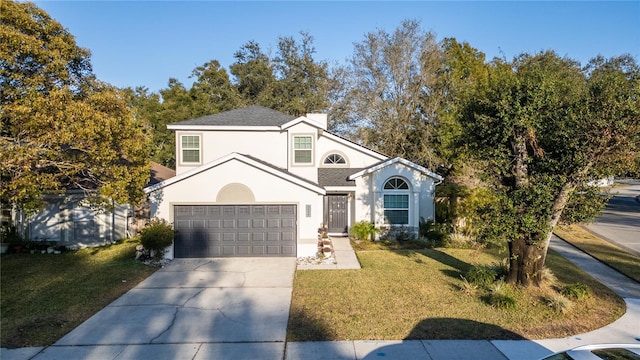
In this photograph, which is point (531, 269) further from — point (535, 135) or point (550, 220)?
point (535, 135)

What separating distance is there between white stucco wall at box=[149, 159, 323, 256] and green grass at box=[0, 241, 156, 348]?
8.09ft

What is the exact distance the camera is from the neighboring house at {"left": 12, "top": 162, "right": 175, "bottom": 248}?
15492mm

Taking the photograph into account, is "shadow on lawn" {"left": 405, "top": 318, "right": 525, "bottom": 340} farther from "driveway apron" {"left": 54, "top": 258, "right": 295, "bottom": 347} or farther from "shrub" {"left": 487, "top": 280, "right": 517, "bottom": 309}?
"driveway apron" {"left": 54, "top": 258, "right": 295, "bottom": 347}

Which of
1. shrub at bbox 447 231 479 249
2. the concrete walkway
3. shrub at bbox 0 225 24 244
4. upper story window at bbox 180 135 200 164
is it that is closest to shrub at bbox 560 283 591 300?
the concrete walkway

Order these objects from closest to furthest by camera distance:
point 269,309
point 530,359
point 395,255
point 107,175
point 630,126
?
point 530,359 → point 630,126 → point 269,309 → point 107,175 → point 395,255

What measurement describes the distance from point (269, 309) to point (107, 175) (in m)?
7.18

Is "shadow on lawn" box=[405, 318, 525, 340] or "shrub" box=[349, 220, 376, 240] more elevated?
"shrub" box=[349, 220, 376, 240]

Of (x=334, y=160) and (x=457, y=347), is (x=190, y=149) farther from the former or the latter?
(x=457, y=347)

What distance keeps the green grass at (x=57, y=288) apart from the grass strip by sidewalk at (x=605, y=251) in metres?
12.0

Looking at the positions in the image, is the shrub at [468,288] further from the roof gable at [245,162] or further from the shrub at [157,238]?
the shrub at [157,238]

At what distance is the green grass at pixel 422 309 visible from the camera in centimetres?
734

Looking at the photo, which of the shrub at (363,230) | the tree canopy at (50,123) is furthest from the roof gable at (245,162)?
the shrub at (363,230)

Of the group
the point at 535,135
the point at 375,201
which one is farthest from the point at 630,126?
the point at 375,201

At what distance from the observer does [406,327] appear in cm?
752
